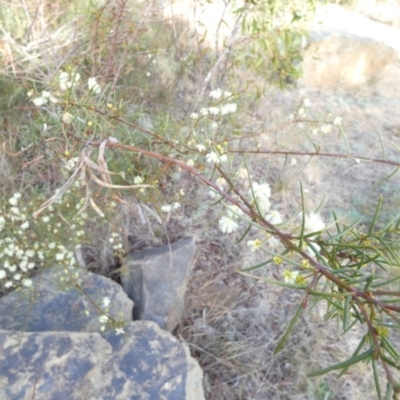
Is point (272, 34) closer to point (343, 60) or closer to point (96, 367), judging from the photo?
point (343, 60)

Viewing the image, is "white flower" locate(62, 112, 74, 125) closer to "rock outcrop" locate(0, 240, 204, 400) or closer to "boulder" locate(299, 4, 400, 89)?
"rock outcrop" locate(0, 240, 204, 400)

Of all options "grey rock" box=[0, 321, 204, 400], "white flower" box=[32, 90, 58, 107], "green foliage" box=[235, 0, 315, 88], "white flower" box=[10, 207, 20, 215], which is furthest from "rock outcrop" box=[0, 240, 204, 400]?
"green foliage" box=[235, 0, 315, 88]

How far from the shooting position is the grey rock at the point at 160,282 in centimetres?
179

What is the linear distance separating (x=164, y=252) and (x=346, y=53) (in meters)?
3.24

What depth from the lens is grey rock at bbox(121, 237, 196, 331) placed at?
1.79m

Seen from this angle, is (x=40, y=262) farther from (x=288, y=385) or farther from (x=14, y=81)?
(x=288, y=385)

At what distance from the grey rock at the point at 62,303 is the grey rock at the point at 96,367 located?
13cm

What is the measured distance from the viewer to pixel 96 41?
172 centimetres

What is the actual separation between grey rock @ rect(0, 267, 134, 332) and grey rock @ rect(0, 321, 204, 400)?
0.42ft

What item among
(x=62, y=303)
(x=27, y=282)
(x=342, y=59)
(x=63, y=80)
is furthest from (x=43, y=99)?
(x=342, y=59)

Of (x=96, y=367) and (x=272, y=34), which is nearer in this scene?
(x=96, y=367)

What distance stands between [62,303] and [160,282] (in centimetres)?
43

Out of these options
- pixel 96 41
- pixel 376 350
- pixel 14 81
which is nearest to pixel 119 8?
pixel 96 41

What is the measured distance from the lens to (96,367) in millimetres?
1419
